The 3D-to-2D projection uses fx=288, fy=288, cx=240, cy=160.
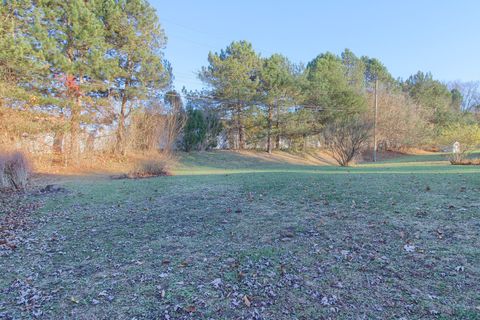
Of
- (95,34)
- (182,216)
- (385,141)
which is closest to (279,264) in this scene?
(182,216)

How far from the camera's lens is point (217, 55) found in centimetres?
2286

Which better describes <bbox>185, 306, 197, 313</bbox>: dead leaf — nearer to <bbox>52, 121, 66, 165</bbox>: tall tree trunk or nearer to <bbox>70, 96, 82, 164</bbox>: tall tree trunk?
<bbox>52, 121, 66, 165</bbox>: tall tree trunk

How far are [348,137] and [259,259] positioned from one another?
1414 centimetres

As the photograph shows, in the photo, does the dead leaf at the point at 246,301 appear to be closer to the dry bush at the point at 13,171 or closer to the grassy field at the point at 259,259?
the grassy field at the point at 259,259

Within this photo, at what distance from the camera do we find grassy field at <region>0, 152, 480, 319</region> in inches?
92.5

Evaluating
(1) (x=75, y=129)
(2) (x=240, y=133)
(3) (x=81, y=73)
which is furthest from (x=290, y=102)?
(1) (x=75, y=129)

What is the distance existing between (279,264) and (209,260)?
0.78 m

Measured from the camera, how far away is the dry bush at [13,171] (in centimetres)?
753

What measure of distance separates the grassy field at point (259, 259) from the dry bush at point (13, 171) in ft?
8.93

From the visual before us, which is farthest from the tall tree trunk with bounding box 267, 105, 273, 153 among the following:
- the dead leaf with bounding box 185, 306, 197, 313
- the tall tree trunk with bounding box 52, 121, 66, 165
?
the dead leaf with bounding box 185, 306, 197, 313

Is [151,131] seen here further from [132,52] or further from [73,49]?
[73,49]

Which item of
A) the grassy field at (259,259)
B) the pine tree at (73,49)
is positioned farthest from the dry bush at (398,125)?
the grassy field at (259,259)

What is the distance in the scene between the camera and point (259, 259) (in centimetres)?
313

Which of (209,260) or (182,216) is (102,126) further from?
(209,260)
